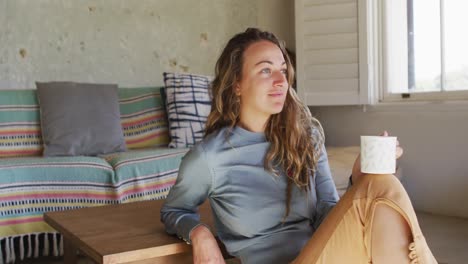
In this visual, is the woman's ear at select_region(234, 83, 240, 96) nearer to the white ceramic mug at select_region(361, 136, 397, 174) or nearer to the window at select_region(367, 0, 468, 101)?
the white ceramic mug at select_region(361, 136, 397, 174)

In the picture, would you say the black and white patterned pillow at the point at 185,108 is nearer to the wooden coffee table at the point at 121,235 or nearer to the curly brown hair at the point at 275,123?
the wooden coffee table at the point at 121,235

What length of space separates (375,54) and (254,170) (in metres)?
2.59

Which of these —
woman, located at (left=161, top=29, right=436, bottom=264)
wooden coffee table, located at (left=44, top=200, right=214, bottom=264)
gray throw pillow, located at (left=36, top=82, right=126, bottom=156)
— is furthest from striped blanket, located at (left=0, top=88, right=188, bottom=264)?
woman, located at (left=161, top=29, right=436, bottom=264)

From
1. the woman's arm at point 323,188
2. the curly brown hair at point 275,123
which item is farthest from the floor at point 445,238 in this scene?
the curly brown hair at point 275,123

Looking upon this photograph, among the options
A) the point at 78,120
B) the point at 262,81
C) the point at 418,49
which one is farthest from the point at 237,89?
the point at 418,49

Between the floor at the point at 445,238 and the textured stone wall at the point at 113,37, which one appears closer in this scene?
the floor at the point at 445,238

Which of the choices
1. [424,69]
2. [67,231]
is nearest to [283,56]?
[67,231]

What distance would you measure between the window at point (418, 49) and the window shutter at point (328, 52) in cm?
13

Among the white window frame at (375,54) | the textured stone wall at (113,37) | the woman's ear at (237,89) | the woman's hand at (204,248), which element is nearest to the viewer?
the woman's hand at (204,248)

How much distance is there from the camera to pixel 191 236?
1.32 m

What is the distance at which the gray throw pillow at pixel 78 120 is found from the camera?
9.75ft

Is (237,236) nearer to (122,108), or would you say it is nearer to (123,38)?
(122,108)

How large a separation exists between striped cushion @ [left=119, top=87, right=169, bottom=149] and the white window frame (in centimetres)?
140

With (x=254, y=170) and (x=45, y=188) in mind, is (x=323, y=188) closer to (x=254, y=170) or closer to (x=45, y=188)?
(x=254, y=170)
